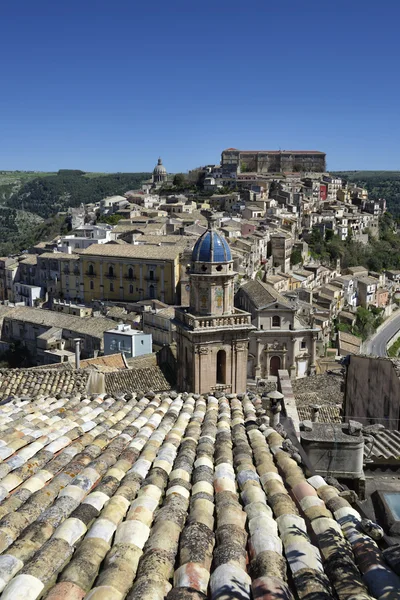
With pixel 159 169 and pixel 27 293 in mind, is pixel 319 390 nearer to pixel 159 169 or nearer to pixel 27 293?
pixel 27 293

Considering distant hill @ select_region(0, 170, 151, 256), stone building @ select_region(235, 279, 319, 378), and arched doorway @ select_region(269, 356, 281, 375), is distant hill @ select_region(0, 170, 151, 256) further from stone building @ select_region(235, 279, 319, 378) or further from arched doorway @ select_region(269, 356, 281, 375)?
arched doorway @ select_region(269, 356, 281, 375)

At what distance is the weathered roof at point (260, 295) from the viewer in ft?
110

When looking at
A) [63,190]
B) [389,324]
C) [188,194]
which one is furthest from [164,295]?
[63,190]

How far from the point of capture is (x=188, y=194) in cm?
9031

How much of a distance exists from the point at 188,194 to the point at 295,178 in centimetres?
2250

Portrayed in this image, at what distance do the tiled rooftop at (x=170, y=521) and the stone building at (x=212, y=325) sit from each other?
1066 cm

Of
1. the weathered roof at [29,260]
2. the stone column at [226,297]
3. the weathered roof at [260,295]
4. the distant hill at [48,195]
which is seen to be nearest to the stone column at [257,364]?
the weathered roof at [260,295]

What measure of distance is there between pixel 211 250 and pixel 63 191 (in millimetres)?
174467

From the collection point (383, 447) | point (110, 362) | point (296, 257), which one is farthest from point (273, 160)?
point (383, 447)

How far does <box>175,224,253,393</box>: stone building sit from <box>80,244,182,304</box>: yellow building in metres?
26.4

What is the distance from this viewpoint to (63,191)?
600 feet

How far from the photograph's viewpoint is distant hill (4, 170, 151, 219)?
16262cm

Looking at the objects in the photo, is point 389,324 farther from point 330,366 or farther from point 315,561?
point 315,561

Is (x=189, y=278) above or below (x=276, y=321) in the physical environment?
above
